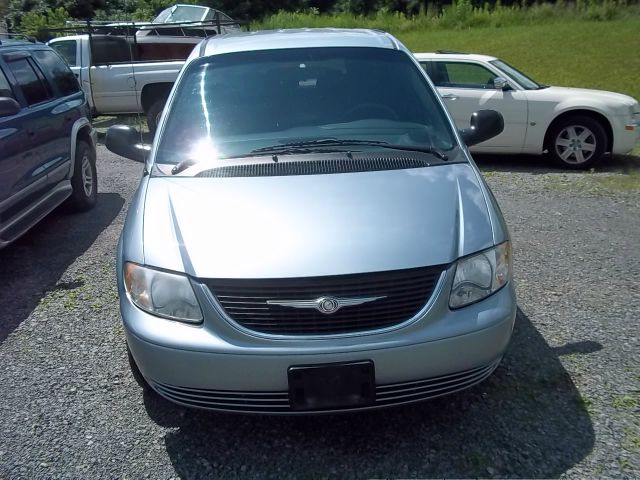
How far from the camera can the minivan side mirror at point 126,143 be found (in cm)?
432

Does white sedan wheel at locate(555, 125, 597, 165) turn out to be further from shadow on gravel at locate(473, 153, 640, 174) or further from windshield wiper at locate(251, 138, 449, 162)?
windshield wiper at locate(251, 138, 449, 162)

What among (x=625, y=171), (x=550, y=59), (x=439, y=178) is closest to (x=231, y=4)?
(x=550, y=59)

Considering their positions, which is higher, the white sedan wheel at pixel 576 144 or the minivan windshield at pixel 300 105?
the minivan windshield at pixel 300 105

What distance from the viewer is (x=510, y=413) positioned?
3.20 m

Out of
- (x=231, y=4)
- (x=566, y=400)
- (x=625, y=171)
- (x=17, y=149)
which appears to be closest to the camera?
(x=566, y=400)

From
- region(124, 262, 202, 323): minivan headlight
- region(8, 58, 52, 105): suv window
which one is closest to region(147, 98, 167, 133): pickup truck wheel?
region(8, 58, 52, 105): suv window

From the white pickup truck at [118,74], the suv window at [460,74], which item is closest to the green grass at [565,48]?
the suv window at [460,74]

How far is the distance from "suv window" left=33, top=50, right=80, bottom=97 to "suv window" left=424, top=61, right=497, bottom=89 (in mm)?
4966

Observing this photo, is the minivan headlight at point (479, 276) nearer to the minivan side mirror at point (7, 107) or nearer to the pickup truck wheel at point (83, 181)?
the minivan side mirror at point (7, 107)

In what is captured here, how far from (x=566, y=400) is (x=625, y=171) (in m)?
6.52

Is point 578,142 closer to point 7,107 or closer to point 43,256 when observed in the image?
point 43,256

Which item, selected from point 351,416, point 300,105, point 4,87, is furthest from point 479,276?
point 4,87

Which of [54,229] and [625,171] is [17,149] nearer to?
[54,229]

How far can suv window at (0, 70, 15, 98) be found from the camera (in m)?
5.72
